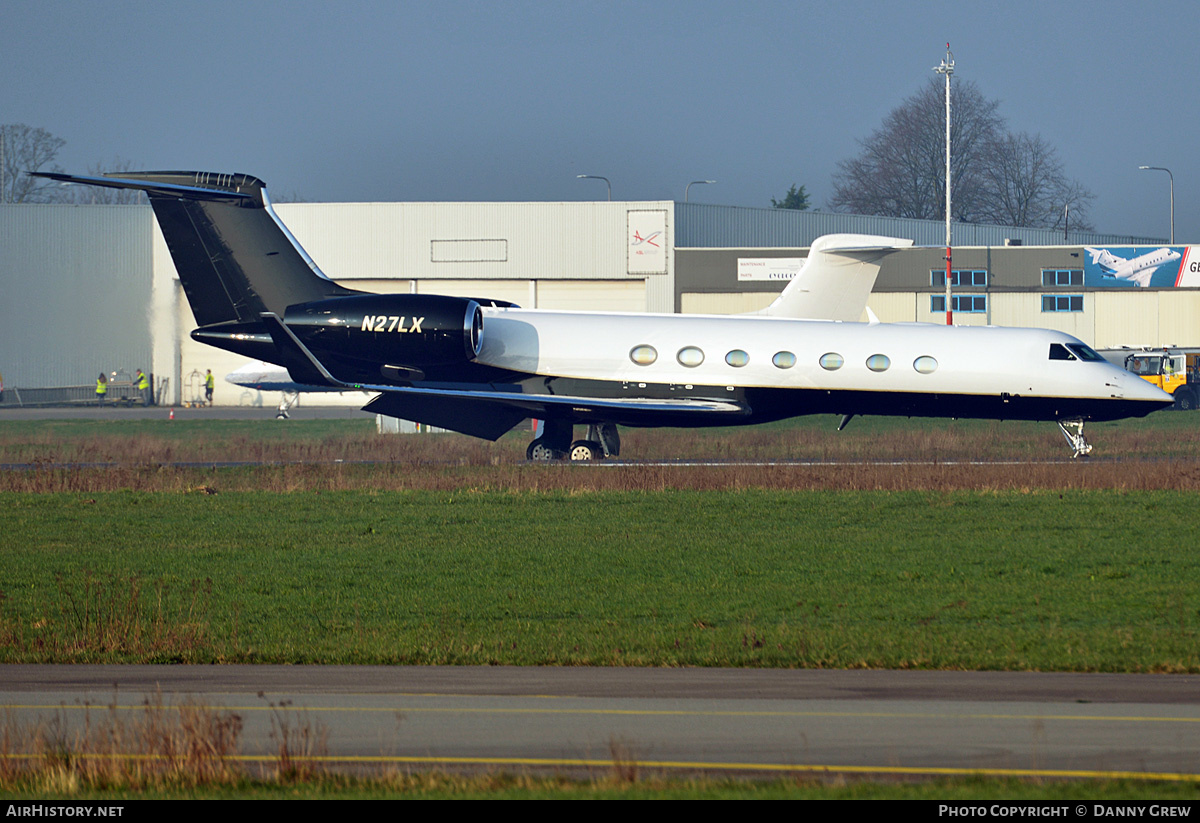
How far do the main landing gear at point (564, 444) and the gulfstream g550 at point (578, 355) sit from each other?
0.70 m

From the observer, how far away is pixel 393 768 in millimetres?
7062

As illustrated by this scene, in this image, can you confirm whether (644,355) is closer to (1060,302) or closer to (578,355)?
(578,355)

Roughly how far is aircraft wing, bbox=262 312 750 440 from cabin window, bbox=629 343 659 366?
80 cm

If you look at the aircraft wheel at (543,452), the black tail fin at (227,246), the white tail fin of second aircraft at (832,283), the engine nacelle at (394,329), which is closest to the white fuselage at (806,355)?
the engine nacelle at (394,329)

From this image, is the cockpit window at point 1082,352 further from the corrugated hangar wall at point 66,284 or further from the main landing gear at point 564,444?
the corrugated hangar wall at point 66,284

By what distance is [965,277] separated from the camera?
60469 mm

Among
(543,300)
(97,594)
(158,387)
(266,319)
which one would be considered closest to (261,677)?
(97,594)

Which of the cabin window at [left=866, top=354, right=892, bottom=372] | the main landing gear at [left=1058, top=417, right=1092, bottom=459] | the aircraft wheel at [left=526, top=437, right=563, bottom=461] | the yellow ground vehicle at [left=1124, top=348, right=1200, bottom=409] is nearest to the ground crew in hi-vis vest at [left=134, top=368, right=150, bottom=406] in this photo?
the aircraft wheel at [left=526, top=437, right=563, bottom=461]

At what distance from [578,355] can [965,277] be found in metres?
36.3

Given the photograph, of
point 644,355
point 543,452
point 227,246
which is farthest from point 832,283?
point 227,246

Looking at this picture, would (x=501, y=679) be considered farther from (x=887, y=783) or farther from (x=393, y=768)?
(x=887, y=783)

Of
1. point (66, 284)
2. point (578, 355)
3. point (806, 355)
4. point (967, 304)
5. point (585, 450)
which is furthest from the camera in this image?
point (66, 284)

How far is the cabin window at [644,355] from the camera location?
2862cm

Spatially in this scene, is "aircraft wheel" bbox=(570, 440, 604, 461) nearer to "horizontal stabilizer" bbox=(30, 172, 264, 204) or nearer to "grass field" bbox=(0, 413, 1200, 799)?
"grass field" bbox=(0, 413, 1200, 799)
